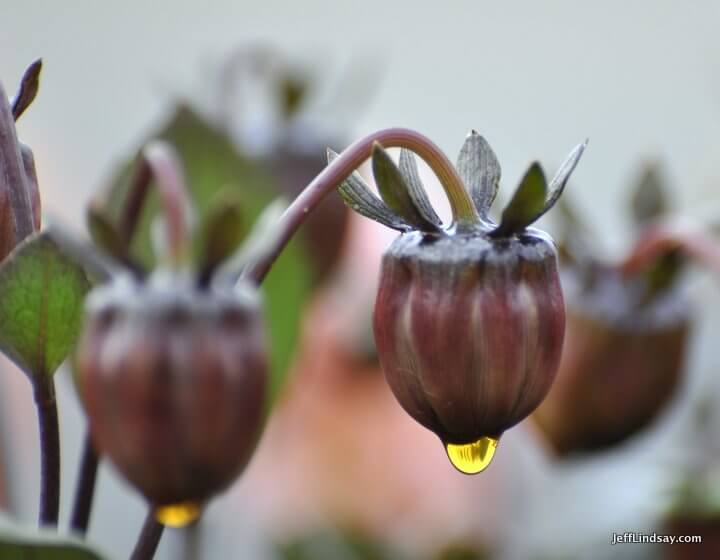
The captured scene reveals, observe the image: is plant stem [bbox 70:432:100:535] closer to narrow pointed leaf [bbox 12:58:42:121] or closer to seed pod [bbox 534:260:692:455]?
narrow pointed leaf [bbox 12:58:42:121]

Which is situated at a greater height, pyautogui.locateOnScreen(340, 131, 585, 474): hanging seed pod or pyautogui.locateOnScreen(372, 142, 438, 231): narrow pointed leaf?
pyautogui.locateOnScreen(372, 142, 438, 231): narrow pointed leaf

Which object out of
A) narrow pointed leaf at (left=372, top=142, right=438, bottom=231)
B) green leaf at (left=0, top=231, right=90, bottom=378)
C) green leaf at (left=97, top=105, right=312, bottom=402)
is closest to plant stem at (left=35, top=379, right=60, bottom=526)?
green leaf at (left=0, top=231, right=90, bottom=378)

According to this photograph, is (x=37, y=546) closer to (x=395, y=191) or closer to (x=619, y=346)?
(x=395, y=191)

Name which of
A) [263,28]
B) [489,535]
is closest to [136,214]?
[489,535]

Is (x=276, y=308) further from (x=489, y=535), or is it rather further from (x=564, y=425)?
(x=489, y=535)

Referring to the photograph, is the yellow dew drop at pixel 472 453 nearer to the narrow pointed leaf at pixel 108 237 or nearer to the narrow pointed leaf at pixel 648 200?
the narrow pointed leaf at pixel 108 237

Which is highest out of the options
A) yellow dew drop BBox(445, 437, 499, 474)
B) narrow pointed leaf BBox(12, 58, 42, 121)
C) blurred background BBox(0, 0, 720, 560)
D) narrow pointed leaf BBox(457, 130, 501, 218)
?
narrow pointed leaf BBox(457, 130, 501, 218)

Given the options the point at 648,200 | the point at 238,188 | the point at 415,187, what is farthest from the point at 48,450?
the point at 648,200
